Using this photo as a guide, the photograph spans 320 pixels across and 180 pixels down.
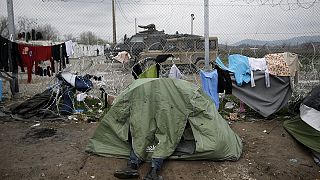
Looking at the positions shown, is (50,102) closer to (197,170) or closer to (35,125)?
(35,125)

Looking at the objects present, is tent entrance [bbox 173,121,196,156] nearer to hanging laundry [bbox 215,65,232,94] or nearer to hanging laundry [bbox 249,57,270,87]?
hanging laundry [bbox 215,65,232,94]

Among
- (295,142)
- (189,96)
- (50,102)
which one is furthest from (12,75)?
(295,142)

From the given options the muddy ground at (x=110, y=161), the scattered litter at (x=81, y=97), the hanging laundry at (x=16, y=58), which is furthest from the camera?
the hanging laundry at (x=16, y=58)

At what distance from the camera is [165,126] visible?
4.43 metres

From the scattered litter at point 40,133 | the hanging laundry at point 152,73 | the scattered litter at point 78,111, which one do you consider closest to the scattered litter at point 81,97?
the scattered litter at point 78,111

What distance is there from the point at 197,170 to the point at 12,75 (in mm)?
6710

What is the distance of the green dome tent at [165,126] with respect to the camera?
436 cm

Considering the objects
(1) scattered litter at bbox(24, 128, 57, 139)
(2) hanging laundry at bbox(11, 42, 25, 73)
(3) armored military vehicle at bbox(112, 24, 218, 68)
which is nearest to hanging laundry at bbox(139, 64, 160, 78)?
(1) scattered litter at bbox(24, 128, 57, 139)

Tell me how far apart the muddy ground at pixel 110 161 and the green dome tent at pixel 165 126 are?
0.18 meters

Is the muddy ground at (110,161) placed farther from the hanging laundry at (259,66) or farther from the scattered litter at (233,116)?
the hanging laundry at (259,66)

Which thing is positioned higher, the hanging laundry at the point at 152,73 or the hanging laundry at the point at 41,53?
the hanging laundry at the point at 41,53

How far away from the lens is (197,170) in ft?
13.7

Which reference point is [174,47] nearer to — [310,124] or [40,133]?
[40,133]

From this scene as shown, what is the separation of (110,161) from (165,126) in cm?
98
